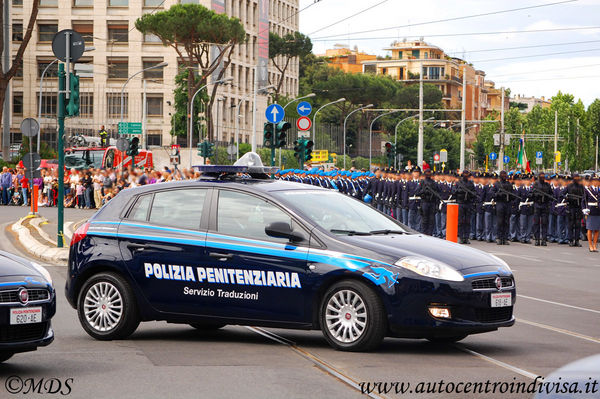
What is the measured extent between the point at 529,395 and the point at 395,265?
78.3 inches

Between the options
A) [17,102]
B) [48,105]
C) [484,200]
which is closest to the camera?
[484,200]

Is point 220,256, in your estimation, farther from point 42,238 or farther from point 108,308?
point 42,238

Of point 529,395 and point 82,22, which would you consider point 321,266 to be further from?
point 82,22

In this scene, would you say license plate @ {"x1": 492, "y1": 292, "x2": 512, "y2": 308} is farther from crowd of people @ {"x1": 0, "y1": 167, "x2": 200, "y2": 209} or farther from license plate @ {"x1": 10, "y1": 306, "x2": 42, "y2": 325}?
crowd of people @ {"x1": 0, "y1": 167, "x2": 200, "y2": 209}

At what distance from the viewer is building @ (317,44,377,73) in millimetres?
159875

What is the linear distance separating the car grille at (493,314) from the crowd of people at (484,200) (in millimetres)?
19110

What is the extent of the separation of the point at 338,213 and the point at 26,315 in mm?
3181

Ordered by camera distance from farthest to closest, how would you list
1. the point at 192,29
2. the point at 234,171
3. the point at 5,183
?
1. the point at 192,29
2. the point at 5,183
3. the point at 234,171

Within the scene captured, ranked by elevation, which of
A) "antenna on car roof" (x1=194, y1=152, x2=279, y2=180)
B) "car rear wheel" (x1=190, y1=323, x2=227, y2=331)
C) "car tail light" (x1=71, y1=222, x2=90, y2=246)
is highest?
"antenna on car roof" (x1=194, y1=152, x2=279, y2=180)

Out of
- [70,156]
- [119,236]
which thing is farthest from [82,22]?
[119,236]

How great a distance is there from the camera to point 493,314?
29.0 ft

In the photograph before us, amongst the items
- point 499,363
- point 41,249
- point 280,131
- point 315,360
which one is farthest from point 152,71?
point 499,363

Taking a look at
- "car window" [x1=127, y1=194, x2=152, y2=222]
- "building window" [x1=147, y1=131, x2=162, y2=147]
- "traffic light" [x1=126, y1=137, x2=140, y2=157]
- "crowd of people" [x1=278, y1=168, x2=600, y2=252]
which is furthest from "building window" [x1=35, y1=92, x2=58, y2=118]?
"car window" [x1=127, y1=194, x2=152, y2=222]

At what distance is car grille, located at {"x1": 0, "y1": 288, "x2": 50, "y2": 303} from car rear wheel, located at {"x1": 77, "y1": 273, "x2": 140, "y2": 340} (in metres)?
1.85
